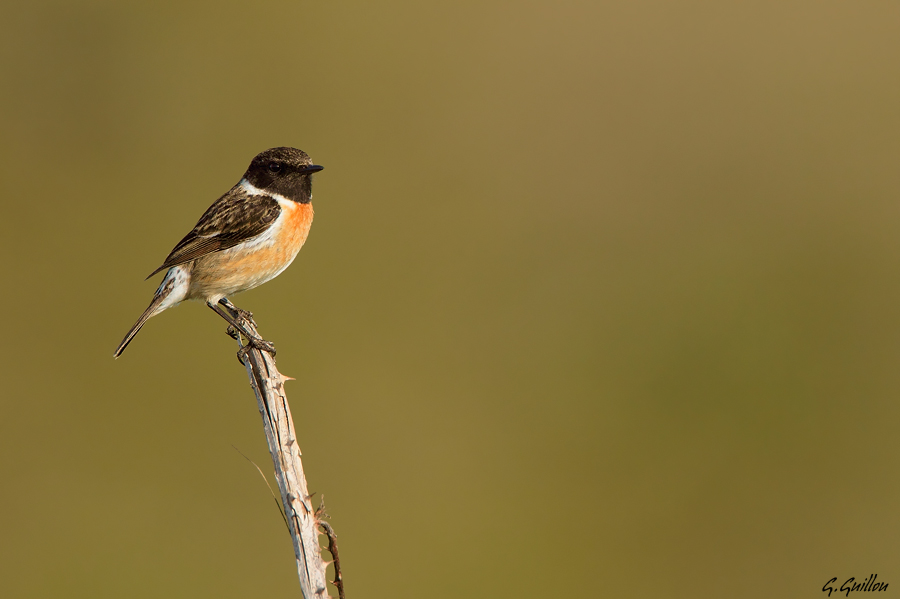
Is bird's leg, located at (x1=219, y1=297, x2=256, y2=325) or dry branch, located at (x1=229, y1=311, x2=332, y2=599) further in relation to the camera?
bird's leg, located at (x1=219, y1=297, x2=256, y2=325)

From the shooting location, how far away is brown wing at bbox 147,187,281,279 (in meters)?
6.20

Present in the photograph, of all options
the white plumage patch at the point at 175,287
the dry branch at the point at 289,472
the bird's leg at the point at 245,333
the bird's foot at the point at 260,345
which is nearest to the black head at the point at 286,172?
the white plumage patch at the point at 175,287

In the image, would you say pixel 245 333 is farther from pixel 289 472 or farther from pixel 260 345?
pixel 289 472

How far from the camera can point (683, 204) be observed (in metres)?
14.8

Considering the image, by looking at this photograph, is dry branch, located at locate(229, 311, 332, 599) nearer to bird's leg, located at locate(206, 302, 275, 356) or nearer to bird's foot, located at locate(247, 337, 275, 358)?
bird's foot, located at locate(247, 337, 275, 358)

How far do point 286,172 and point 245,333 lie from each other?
61.4 inches

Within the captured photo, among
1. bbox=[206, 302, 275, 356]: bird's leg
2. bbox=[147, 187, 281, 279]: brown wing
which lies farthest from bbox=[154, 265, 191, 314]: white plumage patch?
bbox=[206, 302, 275, 356]: bird's leg

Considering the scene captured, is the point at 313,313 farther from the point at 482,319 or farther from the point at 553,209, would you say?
the point at 553,209

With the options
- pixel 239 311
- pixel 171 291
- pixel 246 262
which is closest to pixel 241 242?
pixel 246 262

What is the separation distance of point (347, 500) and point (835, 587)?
641 cm

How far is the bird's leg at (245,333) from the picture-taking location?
17.2 ft

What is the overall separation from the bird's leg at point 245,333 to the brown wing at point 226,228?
47 centimetres
